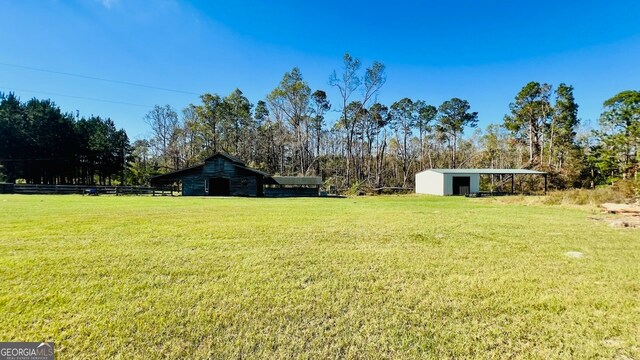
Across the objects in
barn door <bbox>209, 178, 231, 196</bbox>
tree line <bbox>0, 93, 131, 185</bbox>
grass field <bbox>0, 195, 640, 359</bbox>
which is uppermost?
tree line <bbox>0, 93, 131, 185</bbox>

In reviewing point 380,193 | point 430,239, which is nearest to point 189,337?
point 430,239

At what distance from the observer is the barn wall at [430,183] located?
28.4 m

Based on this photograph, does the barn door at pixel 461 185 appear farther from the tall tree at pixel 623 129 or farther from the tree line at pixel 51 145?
the tree line at pixel 51 145

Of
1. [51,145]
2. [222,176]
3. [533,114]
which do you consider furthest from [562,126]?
[51,145]

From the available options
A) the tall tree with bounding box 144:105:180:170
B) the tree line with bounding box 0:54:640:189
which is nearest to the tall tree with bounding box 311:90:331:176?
the tree line with bounding box 0:54:640:189

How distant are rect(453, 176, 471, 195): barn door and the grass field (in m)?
23.4

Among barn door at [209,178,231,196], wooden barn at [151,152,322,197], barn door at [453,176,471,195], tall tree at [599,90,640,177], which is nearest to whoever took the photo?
tall tree at [599,90,640,177]

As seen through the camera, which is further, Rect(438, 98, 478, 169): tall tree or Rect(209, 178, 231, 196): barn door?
Rect(438, 98, 478, 169): tall tree

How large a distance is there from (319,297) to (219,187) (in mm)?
26547

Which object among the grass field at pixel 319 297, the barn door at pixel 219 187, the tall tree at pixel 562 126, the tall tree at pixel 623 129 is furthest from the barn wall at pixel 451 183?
the grass field at pixel 319 297

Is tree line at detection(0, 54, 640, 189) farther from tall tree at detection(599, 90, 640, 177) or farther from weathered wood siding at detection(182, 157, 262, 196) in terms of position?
weathered wood siding at detection(182, 157, 262, 196)

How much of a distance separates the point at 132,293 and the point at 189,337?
137 cm

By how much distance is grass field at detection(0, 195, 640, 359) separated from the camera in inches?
95.0

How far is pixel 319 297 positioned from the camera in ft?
10.8
